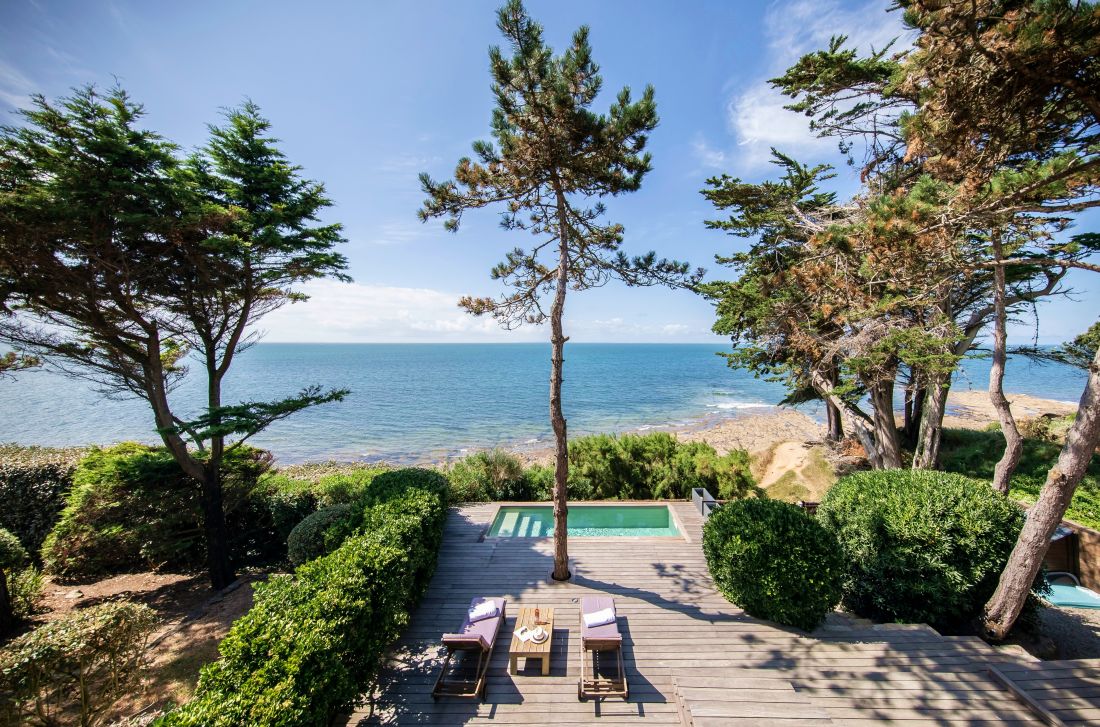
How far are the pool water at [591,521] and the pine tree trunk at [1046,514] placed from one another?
512 centimetres

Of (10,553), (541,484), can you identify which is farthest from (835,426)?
(10,553)

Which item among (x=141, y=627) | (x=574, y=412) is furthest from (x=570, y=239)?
(x=574, y=412)

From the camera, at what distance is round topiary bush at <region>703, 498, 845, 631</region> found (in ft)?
18.5

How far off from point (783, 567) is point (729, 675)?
168 centimetres

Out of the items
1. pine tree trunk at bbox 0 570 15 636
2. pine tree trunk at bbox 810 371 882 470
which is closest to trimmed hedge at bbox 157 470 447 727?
pine tree trunk at bbox 0 570 15 636

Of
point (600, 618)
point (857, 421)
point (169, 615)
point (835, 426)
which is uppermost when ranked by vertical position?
point (857, 421)

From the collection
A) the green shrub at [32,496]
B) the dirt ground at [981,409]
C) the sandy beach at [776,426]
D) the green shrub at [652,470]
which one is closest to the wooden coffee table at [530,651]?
the green shrub at [652,470]

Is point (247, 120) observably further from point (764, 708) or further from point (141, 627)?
point (764, 708)

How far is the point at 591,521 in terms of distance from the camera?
34.6 ft

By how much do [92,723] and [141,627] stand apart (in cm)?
89

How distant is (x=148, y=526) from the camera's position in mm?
8641

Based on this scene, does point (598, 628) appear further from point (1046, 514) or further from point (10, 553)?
point (10, 553)

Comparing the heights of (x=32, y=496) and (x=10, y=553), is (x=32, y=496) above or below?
above

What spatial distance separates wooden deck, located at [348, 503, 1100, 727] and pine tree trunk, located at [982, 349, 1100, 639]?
30.0 inches
